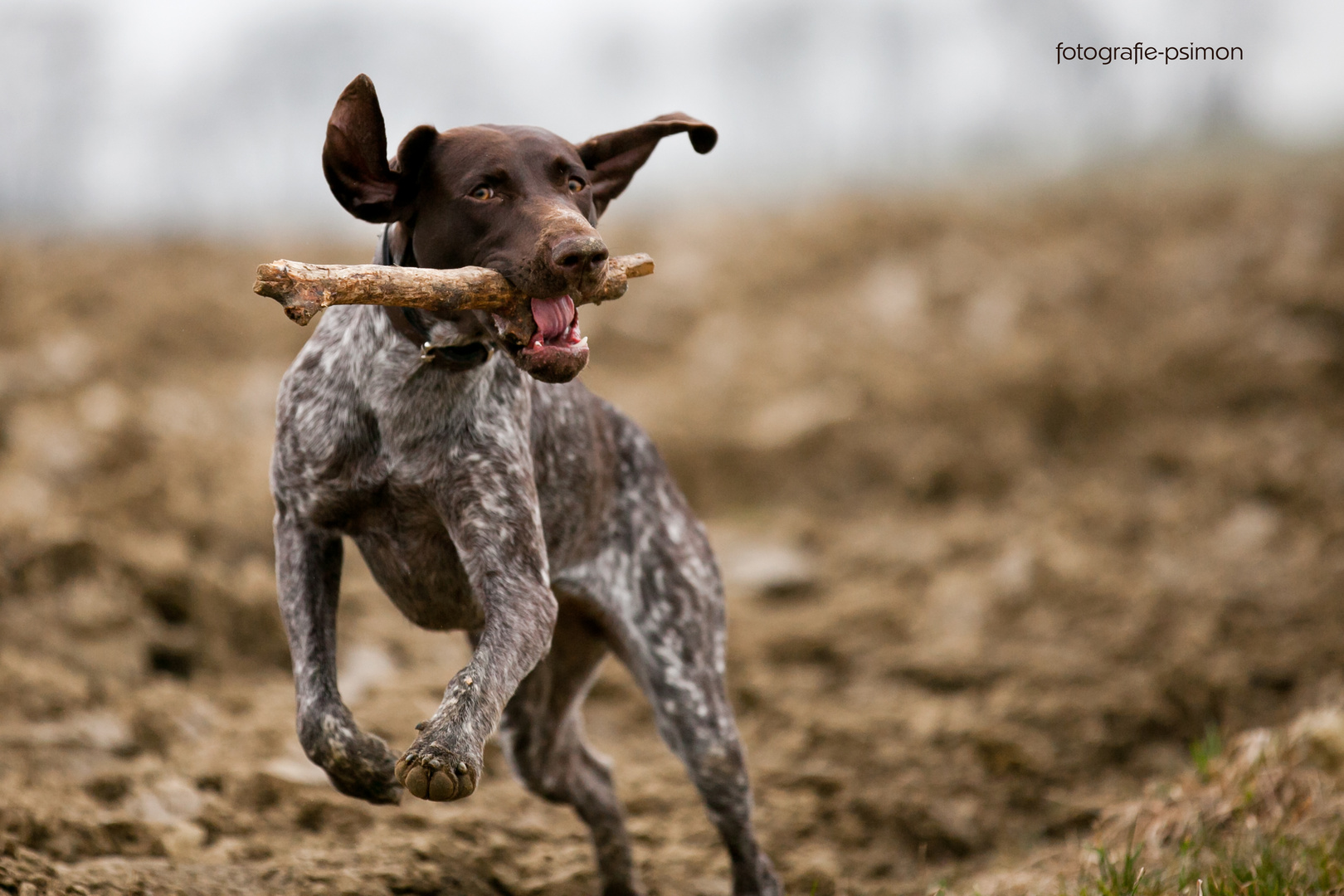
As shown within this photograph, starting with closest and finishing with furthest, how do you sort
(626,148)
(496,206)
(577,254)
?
(577,254)
(496,206)
(626,148)

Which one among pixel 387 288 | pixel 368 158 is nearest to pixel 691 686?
pixel 387 288

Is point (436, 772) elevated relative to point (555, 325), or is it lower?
lower

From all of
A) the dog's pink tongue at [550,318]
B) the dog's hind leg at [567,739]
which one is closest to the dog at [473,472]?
the dog's pink tongue at [550,318]

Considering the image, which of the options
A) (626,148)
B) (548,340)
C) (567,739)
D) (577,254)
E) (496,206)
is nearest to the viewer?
(577,254)

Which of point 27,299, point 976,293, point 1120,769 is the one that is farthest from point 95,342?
point 1120,769

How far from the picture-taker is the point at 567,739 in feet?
16.1

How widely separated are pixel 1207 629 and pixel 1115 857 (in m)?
3.38

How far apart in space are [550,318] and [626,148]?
970mm

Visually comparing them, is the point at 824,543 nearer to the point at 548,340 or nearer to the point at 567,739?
the point at 567,739

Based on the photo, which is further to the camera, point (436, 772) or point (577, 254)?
point (577, 254)

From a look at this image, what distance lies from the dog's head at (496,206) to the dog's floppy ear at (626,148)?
0.25 m

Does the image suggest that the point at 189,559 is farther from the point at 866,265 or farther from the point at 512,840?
the point at 866,265

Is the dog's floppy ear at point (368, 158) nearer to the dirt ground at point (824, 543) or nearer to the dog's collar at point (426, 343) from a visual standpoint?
the dog's collar at point (426, 343)

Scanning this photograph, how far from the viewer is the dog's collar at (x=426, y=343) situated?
368 centimetres
